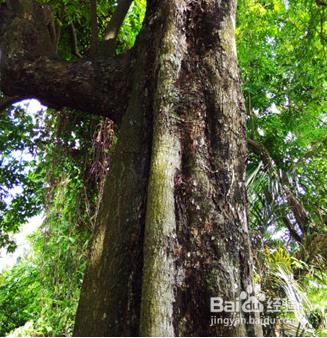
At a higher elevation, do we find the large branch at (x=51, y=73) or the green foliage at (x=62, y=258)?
the large branch at (x=51, y=73)

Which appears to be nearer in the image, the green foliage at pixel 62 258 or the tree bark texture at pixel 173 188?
the tree bark texture at pixel 173 188

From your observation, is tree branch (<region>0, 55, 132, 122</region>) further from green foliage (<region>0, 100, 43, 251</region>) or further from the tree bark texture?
green foliage (<region>0, 100, 43, 251</region>)

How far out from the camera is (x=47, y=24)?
347 cm

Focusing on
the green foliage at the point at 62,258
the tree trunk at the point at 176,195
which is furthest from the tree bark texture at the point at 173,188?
the green foliage at the point at 62,258

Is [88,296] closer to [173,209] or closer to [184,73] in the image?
[173,209]

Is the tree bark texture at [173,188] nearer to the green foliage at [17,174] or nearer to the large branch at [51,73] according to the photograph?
the large branch at [51,73]

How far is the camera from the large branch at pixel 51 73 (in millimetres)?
2727

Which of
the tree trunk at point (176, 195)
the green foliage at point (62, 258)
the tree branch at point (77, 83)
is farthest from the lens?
the green foliage at point (62, 258)

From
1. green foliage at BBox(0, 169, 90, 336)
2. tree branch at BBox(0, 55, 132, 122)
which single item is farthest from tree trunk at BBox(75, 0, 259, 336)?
green foliage at BBox(0, 169, 90, 336)

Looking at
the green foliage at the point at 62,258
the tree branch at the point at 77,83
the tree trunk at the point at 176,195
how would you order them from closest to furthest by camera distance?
the tree trunk at the point at 176,195 < the tree branch at the point at 77,83 < the green foliage at the point at 62,258

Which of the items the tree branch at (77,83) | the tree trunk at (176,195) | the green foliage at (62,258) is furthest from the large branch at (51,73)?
the green foliage at (62,258)

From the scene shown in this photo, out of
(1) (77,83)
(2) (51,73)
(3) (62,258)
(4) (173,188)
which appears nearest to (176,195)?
(4) (173,188)

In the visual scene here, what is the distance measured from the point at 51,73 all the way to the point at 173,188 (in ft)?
4.82

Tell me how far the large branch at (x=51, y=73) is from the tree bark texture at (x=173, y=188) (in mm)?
20
